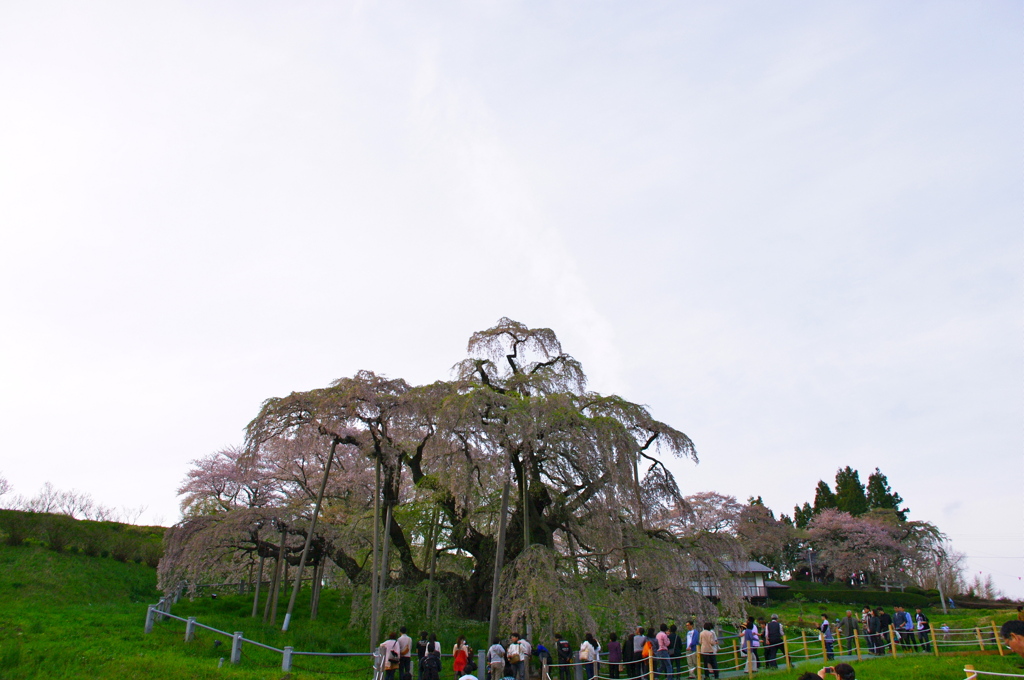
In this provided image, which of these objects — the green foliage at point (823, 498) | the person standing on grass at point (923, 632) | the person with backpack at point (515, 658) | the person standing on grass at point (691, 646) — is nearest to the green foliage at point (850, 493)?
the green foliage at point (823, 498)

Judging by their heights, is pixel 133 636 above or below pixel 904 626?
below

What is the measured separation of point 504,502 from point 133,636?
11279 millimetres

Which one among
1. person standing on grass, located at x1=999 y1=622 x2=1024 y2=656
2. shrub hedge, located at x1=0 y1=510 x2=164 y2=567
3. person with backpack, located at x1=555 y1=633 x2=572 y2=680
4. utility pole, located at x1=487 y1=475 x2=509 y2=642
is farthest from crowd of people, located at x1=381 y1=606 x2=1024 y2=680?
shrub hedge, located at x1=0 y1=510 x2=164 y2=567

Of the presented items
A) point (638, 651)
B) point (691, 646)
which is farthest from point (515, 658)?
point (691, 646)

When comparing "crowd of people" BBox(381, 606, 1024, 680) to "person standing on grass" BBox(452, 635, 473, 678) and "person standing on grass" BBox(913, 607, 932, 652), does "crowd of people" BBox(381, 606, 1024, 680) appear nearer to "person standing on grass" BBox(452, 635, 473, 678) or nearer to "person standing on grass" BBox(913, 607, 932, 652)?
"person standing on grass" BBox(452, 635, 473, 678)

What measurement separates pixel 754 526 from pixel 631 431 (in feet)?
104

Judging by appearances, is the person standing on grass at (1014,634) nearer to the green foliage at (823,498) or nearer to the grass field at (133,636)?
the grass field at (133,636)

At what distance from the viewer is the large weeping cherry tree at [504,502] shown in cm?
1817

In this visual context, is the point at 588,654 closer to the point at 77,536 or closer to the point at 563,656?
the point at 563,656

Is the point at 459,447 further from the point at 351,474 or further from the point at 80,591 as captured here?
the point at 80,591

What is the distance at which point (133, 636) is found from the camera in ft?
56.5

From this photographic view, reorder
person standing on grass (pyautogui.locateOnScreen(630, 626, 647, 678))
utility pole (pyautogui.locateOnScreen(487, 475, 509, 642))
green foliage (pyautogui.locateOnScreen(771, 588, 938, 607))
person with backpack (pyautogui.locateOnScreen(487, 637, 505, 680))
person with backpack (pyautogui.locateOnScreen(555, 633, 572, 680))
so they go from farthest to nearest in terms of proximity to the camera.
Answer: green foliage (pyautogui.locateOnScreen(771, 588, 938, 607))
utility pole (pyautogui.locateOnScreen(487, 475, 509, 642))
person standing on grass (pyautogui.locateOnScreen(630, 626, 647, 678))
person with backpack (pyautogui.locateOnScreen(555, 633, 572, 680))
person with backpack (pyautogui.locateOnScreen(487, 637, 505, 680))

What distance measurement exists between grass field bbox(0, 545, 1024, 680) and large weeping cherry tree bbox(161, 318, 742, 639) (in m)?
2.13

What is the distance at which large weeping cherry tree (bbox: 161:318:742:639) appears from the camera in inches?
715
